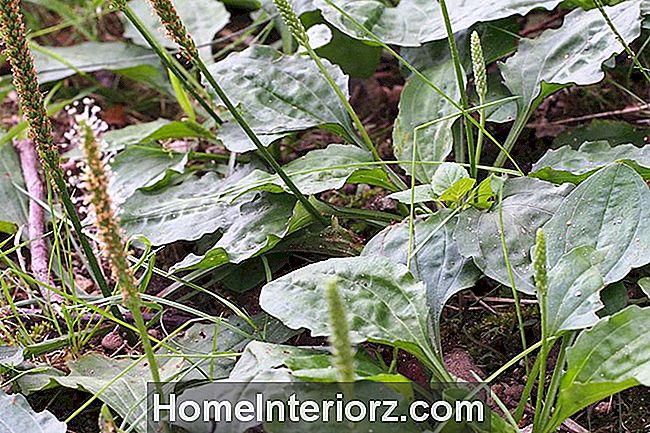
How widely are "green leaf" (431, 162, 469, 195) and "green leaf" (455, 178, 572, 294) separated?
6cm

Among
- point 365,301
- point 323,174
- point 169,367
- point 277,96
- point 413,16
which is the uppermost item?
point 413,16

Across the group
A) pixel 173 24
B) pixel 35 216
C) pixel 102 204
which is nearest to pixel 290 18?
pixel 173 24

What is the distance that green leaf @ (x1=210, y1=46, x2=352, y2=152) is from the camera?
5.26 feet

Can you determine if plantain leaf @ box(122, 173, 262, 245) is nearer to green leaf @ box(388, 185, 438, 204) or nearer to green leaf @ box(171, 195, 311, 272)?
green leaf @ box(171, 195, 311, 272)

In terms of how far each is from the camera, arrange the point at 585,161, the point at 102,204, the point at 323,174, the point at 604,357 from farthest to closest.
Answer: the point at 323,174 < the point at 585,161 < the point at 604,357 < the point at 102,204

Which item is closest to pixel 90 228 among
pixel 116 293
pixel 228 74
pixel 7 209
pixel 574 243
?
pixel 7 209

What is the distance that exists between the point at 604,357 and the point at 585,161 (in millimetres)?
470

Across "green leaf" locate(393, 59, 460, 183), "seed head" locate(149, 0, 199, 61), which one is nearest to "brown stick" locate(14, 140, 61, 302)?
"seed head" locate(149, 0, 199, 61)

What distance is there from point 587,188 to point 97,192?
2.52 feet

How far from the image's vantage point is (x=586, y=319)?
1.06 meters

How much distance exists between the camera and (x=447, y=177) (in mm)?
1312

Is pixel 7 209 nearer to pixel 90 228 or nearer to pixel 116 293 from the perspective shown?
pixel 90 228

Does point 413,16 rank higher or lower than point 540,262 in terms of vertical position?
higher

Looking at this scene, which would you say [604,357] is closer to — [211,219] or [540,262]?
[540,262]
